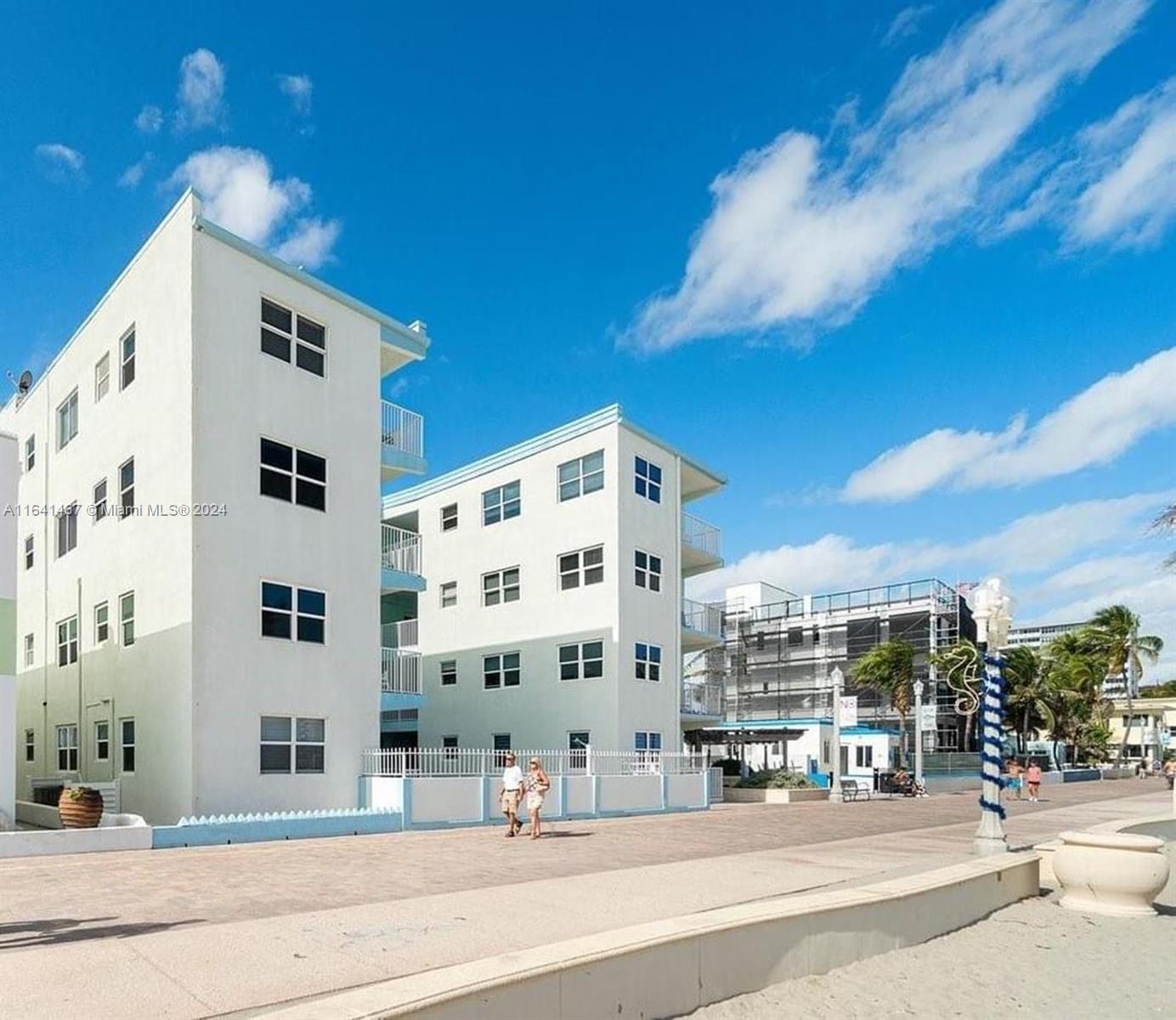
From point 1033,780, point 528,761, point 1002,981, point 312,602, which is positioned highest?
point 312,602

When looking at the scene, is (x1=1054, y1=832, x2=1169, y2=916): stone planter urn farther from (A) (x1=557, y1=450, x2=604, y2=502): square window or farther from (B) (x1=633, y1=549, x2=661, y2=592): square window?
(A) (x1=557, y1=450, x2=604, y2=502): square window

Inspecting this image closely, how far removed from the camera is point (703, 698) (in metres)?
34.7

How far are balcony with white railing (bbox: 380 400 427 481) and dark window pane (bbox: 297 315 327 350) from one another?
2.24 m

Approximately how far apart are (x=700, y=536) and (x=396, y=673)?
552 inches

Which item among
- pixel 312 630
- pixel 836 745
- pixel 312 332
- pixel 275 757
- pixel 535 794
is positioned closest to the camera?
pixel 535 794

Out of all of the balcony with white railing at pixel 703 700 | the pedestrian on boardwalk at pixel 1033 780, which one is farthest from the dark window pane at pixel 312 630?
the pedestrian on boardwalk at pixel 1033 780

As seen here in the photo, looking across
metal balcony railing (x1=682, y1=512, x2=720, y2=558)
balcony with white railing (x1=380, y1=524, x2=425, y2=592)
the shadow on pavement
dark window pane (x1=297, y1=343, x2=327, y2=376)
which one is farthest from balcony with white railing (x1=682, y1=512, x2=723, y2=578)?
the shadow on pavement

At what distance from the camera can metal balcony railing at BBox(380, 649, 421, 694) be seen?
2388 cm

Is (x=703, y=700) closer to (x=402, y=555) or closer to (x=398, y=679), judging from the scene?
(x=402, y=555)

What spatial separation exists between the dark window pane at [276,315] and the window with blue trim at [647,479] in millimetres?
12437

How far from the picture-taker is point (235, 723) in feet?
62.5

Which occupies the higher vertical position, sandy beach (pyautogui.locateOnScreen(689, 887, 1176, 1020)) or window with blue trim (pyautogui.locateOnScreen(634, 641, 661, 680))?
window with blue trim (pyautogui.locateOnScreen(634, 641, 661, 680))

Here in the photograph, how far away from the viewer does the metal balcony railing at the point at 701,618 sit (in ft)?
111

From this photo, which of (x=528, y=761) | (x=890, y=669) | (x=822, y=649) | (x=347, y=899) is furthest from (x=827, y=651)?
(x=347, y=899)
